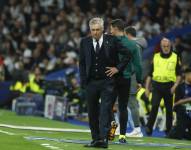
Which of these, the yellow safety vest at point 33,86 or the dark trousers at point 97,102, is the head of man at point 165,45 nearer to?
the dark trousers at point 97,102

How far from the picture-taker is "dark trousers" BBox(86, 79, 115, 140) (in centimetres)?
1180

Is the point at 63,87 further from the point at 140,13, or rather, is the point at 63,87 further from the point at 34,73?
the point at 140,13

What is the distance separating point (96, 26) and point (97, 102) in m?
1.19

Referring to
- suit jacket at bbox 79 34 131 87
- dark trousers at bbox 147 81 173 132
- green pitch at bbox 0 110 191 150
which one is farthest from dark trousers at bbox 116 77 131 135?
dark trousers at bbox 147 81 173 132

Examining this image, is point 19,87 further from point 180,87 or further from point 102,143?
point 102,143

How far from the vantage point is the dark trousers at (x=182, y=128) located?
1520 centimetres

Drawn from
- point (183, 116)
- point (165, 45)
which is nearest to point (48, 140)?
point (183, 116)

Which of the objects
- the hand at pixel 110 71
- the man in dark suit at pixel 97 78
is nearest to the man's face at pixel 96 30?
the man in dark suit at pixel 97 78

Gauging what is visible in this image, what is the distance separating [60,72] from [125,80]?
1099 cm

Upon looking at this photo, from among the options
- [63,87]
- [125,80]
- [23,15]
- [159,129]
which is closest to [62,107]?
[63,87]

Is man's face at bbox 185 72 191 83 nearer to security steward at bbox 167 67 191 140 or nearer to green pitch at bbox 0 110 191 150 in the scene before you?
security steward at bbox 167 67 191 140

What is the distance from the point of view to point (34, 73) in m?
22.7

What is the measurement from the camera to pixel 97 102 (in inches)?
471

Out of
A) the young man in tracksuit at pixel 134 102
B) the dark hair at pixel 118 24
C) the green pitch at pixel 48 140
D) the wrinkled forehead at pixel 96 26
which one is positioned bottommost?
the green pitch at pixel 48 140
